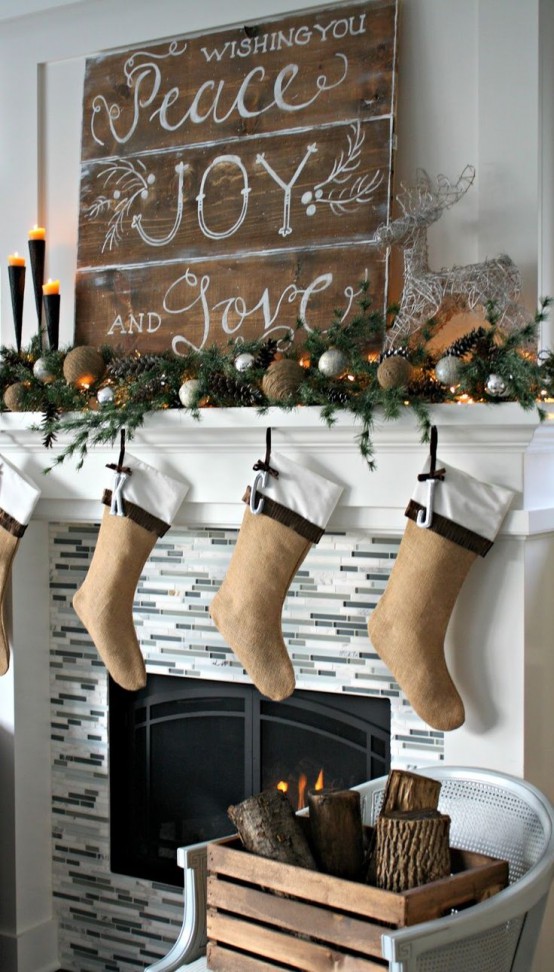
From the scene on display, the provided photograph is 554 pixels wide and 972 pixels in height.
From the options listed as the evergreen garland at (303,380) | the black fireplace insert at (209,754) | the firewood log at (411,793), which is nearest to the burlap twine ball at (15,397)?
the evergreen garland at (303,380)

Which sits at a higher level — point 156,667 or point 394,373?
point 394,373

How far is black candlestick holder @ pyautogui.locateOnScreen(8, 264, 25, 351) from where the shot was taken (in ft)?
8.45

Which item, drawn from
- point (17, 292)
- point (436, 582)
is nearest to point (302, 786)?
point (436, 582)

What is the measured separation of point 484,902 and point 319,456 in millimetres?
972

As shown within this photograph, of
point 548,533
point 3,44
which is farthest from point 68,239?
point 548,533

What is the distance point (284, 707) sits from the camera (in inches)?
97.7

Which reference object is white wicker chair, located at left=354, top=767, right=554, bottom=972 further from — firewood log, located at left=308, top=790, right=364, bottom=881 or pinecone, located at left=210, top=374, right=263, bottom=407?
pinecone, located at left=210, top=374, right=263, bottom=407

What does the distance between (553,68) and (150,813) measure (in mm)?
2009

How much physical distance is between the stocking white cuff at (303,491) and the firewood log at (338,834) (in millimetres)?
577

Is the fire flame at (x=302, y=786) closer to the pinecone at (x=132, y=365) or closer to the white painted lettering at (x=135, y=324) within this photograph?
the pinecone at (x=132, y=365)

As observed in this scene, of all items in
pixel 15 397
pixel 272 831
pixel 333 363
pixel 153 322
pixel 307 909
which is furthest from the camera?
pixel 153 322

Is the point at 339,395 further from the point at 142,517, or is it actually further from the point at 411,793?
the point at 411,793

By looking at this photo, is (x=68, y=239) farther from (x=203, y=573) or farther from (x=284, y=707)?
(x=284, y=707)

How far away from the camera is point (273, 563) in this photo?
2.20 meters
